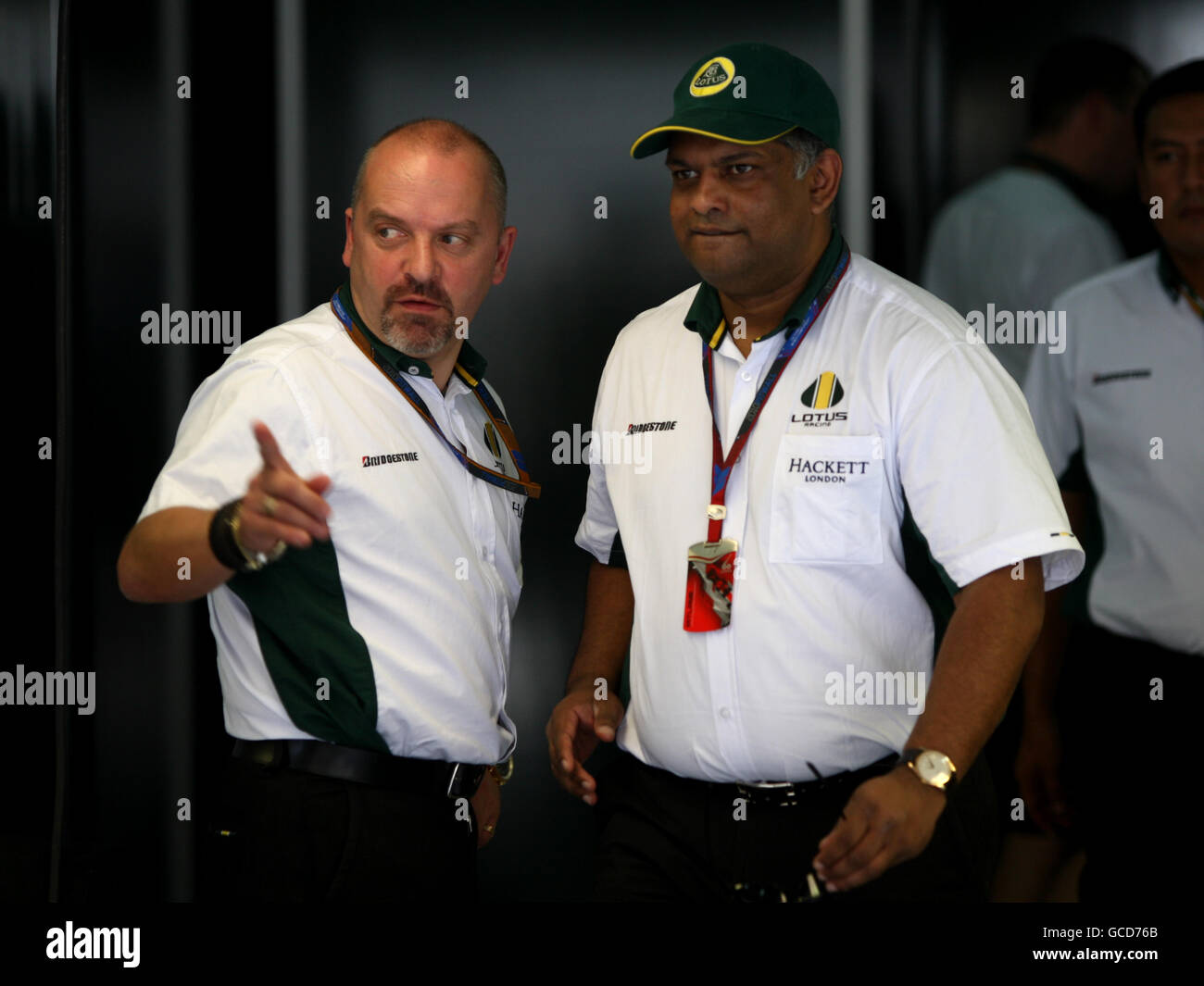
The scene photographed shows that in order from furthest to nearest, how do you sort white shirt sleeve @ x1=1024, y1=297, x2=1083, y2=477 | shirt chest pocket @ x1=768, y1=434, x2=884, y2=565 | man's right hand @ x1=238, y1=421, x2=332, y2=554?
white shirt sleeve @ x1=1024, y1=297, x2=1083, y2=477, shirt chest pocket @ x1=768, y1=434, x2=884, y2=565, man's right hand @ x1=238, y1=421, x2=332, y2=554

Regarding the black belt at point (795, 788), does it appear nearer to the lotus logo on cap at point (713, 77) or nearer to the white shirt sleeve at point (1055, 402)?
the white shirt sleeve at point (1055, 402)

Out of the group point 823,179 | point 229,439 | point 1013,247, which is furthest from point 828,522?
point 1013,247

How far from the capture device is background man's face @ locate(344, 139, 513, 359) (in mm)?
2158

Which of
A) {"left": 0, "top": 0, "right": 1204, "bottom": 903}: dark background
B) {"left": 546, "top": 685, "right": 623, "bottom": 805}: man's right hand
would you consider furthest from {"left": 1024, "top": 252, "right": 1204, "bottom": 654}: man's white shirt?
{"left": 546, "top": 685, "right": 623, "bottom": 805}: man's right hand

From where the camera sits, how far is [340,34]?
9.79ft

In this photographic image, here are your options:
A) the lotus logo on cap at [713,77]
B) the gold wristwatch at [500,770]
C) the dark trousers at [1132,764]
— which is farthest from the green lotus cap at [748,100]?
the dark trousers at [1132,764]

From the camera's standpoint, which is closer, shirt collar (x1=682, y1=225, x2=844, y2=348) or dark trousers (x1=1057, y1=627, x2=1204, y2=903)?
shirt collar (x1=682, y1=225, x2=844, y2=348)

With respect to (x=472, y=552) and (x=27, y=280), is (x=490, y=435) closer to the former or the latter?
(x=472, y=552)

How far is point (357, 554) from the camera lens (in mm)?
2068

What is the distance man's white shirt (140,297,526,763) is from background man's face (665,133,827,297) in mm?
576

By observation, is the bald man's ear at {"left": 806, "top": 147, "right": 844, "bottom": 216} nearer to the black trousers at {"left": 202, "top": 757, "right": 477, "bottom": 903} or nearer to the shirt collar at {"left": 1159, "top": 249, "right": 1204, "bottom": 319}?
the shirt collar at {"left": 1159, "top": 249, "right": 1204, "bottom": 319}
